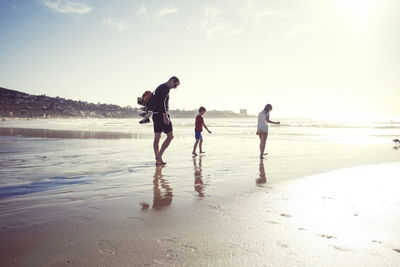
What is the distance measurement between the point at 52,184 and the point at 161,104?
10.7ft

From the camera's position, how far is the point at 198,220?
286 cm

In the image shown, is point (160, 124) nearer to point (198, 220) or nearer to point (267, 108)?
point (267, 108)

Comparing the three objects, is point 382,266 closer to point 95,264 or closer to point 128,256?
point 128,256

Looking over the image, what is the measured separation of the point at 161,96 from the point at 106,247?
5.04m

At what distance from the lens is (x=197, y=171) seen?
5922 millimetres

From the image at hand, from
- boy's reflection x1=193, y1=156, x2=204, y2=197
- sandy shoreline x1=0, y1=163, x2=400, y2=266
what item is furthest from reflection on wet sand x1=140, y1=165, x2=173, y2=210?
boy's reflection x1=193, y1=156, x2=204, y2=197

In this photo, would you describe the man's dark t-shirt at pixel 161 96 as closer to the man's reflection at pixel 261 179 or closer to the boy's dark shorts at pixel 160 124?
the boy's dark shorts at pixel 160 124

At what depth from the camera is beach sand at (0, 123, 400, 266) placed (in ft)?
6.75

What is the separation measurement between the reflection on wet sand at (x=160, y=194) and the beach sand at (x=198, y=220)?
1 cm

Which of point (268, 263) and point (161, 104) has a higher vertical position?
point (161, 104)

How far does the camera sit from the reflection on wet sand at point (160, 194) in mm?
3391

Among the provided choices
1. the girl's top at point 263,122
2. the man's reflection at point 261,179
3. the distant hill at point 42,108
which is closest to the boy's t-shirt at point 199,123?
the girl's top at point 263,122

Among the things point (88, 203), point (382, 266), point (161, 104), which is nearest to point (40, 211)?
point (88, 203)

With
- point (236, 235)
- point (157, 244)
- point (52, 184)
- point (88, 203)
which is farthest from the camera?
point (52, 184)
